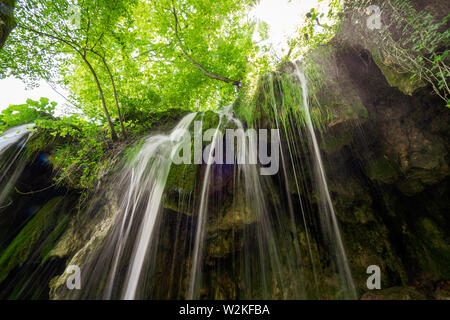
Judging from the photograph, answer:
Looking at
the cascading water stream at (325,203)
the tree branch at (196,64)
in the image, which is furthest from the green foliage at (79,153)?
the cascading water stream at (325,203)

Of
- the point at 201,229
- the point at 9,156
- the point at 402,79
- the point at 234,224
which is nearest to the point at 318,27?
the point at 402,79

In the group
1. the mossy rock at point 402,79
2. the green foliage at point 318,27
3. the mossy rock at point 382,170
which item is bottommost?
the mossy rock at point 382,170

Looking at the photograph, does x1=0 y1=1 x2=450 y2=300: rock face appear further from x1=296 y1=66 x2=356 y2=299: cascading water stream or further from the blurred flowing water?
x1=296 y1=66 x2=356 y2=299: cascading water stream

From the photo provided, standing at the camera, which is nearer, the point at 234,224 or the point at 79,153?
the point at 234,224

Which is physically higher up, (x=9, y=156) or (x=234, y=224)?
(x=9, y=156)

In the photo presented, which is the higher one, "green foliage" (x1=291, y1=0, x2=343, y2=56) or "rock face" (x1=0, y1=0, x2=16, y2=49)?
"green foliage" (x1=291, y1=0, x2=343, y2=56)

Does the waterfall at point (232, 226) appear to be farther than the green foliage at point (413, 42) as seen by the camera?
Yes

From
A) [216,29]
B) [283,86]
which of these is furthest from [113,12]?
[283,86]

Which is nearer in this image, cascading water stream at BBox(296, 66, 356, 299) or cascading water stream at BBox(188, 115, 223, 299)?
cascading water stream at BBox(296, 66, 356, 299)

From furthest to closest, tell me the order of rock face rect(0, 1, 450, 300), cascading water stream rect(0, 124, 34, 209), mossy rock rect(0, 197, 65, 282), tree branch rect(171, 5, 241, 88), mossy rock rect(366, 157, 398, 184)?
tree branch rect(171, 5, 241, 88), cascading water stream rect(0, 124, 34, 209), mossy rock rect(0, 197, 65, 282), mossy rock rect(366, 157, 398, 184), rock face rect(0, 1, 450, 300)

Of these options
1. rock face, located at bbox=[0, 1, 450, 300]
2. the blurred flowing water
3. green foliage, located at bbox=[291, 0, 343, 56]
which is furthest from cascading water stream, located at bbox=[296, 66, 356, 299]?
green foliage, located at bbox=[291, 0, 343, 56]

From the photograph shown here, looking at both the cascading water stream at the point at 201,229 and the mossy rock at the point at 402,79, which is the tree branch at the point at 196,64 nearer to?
the cascading water stream at the point at 201,229

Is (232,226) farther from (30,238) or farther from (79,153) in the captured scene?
(30,238)
